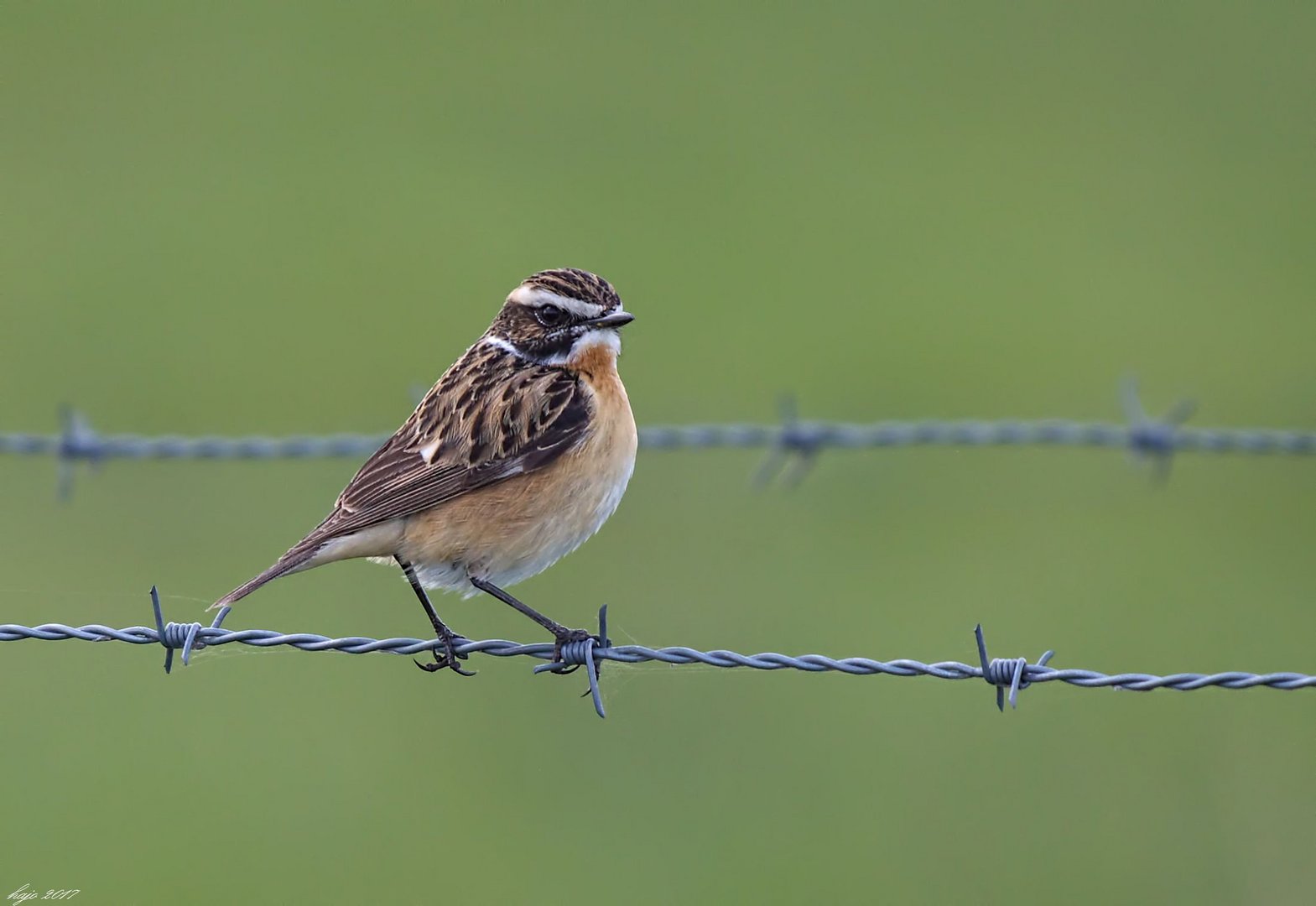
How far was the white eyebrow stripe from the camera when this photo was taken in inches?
301

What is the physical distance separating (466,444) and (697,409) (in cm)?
891

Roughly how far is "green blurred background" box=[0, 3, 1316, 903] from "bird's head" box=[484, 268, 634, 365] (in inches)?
78.6

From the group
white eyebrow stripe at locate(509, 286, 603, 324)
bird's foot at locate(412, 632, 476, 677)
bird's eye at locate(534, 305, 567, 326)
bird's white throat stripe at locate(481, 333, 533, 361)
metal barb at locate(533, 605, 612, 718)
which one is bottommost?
bird's foot at locate(412, 632, 476, 677)

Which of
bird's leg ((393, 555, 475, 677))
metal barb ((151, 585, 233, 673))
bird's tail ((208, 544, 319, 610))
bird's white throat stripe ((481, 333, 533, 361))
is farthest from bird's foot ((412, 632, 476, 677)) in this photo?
bird's white throat stripe ((481, 333, 533, 361))

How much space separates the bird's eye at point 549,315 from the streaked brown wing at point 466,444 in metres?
0.21

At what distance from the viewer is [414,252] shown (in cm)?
2006

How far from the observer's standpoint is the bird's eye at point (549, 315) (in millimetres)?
7684

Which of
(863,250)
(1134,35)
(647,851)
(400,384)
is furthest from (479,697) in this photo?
(1134,35)

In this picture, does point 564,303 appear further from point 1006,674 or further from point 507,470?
point 1006,674

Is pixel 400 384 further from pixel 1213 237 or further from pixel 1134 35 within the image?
pixel 1134 35

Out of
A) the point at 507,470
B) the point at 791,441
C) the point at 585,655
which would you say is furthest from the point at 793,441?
the point at 585,655

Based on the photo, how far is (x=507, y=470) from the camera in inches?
288

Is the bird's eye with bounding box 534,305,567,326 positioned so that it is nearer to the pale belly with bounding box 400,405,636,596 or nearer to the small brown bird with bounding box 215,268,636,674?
the small brown bird with bounding box 215,268,636,674

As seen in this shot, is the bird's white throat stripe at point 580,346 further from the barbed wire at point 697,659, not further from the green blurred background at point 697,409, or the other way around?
the green blurred background at point 697,409
